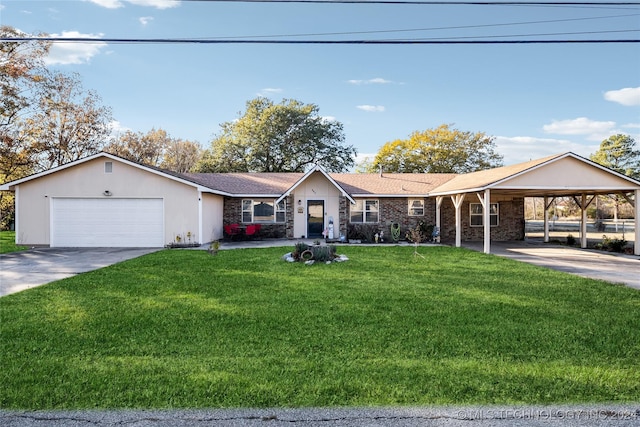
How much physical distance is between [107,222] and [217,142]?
21679 mm

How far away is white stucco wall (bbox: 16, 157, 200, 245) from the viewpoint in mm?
16094

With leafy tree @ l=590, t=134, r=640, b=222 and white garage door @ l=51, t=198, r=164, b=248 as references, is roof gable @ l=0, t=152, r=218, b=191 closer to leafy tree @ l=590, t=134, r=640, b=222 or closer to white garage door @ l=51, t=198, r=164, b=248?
white garage door @ l=51, t=198, r=164, b=248

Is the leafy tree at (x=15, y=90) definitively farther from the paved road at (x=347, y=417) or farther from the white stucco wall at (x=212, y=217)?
the paved road at (x=347, y=417)

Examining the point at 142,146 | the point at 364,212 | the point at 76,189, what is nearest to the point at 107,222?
the point at 76,189

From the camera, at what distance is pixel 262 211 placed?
2012cm

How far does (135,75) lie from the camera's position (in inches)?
789

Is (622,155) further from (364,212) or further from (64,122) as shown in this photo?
(64,122)

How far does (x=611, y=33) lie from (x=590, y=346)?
7.07 metres

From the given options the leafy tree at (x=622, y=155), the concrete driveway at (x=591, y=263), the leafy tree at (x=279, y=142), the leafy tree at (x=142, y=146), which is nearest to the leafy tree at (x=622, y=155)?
the leafy tree at (x=622, y=155)

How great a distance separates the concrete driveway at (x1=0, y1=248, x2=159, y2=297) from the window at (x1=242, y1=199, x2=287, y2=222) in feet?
19.2

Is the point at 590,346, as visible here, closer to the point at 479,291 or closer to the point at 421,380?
the point at 421,380

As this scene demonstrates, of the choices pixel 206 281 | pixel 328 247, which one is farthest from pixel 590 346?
pixel 328 247

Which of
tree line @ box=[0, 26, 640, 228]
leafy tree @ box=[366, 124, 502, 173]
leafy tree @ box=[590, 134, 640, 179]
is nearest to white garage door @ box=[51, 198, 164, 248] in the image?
tree line @ box=[0, 26, 640, 228]

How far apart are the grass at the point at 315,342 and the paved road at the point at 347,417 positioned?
0.43 ft
